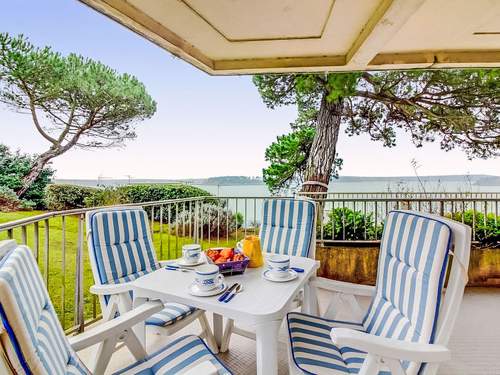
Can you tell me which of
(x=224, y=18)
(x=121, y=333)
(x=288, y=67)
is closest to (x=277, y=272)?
(x=121, y=333)

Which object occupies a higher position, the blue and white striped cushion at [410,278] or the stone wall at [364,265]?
the blue and white striped cushion at [410,278]

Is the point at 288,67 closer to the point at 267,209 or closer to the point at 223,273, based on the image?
the point at 267,209

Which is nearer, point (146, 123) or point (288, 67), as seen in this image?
point (288, 67)

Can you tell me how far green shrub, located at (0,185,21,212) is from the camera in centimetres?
868

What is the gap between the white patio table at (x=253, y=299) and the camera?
136cm

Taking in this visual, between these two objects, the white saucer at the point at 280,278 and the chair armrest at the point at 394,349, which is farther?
the white saucer at the point at 280,278

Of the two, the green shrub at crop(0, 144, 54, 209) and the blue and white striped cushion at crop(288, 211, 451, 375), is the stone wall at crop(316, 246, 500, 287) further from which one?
the green shrub at crop(0, 144, 54, 209)

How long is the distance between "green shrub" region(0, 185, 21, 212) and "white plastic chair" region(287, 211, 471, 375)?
9918 millimetres

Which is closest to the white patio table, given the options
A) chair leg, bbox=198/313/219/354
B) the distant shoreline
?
chair leg, bbox=198/313/219/354

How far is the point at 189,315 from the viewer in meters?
2.01

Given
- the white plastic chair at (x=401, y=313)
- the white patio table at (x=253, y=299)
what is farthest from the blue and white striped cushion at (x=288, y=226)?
the white plastic chair at (x=401, y=313)

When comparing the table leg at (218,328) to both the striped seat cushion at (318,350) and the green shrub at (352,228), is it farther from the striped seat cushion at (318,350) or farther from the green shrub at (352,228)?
the green shrub at (352,228)

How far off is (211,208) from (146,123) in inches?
183

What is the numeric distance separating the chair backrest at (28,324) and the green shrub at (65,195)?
9038 mm
